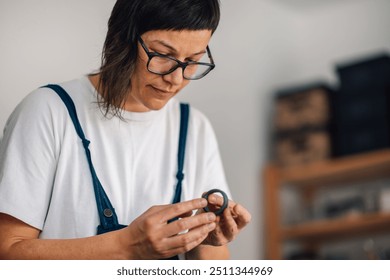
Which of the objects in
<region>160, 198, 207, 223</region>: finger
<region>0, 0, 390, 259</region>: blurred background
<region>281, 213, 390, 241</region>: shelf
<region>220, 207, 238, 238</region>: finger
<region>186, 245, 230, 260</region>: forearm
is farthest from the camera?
<region>281, 213, 390, 241</region>: shelf

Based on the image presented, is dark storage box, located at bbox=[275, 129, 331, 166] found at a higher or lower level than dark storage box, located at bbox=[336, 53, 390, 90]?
lower

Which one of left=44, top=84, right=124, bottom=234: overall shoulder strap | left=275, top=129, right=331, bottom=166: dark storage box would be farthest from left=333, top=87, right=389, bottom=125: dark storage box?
left=44, top=84, right=124, bottom=234: overall shoulder strap

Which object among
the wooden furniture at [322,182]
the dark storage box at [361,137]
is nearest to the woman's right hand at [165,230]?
the wooden furniture at [322,182]

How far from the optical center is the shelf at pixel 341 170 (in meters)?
2.61

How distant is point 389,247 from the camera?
2.68 m

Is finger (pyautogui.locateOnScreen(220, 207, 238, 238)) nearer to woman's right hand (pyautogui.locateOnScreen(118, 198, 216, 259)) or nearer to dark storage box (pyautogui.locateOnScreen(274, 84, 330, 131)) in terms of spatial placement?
woman's right hand (pyautogui.locateOnScreen(118, 198, 216, 259))

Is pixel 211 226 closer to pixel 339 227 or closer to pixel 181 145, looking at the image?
pixel 181 145

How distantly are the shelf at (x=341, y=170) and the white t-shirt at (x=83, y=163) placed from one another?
4.86 ft

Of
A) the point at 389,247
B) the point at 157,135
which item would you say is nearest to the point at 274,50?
the point at 389,247

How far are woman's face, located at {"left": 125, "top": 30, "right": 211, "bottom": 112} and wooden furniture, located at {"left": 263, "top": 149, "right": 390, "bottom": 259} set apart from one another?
155 cm

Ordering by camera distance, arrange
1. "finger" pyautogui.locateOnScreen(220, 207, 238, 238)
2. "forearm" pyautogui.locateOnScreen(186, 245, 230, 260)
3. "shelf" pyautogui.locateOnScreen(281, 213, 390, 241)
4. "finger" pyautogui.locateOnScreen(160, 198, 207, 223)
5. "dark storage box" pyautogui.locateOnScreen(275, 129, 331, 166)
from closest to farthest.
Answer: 1. "finger" pyautogui.locateOnScreen(160, 198, 207, 223)
2. "finger" pyautogui.locateOnScreen(220, 207, 238, 238)
3. "forearm" pyautogui.locateOnScreen(186, 245, 230, 260)
4. "shelf" pyautogui.locateOnScreen(281, 213, 390, 241)
5. "dark storage box" pyautogui.locateOnScreen(275, 129, 331, 166)

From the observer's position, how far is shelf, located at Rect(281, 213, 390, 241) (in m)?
2.57

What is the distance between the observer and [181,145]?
1242mm
